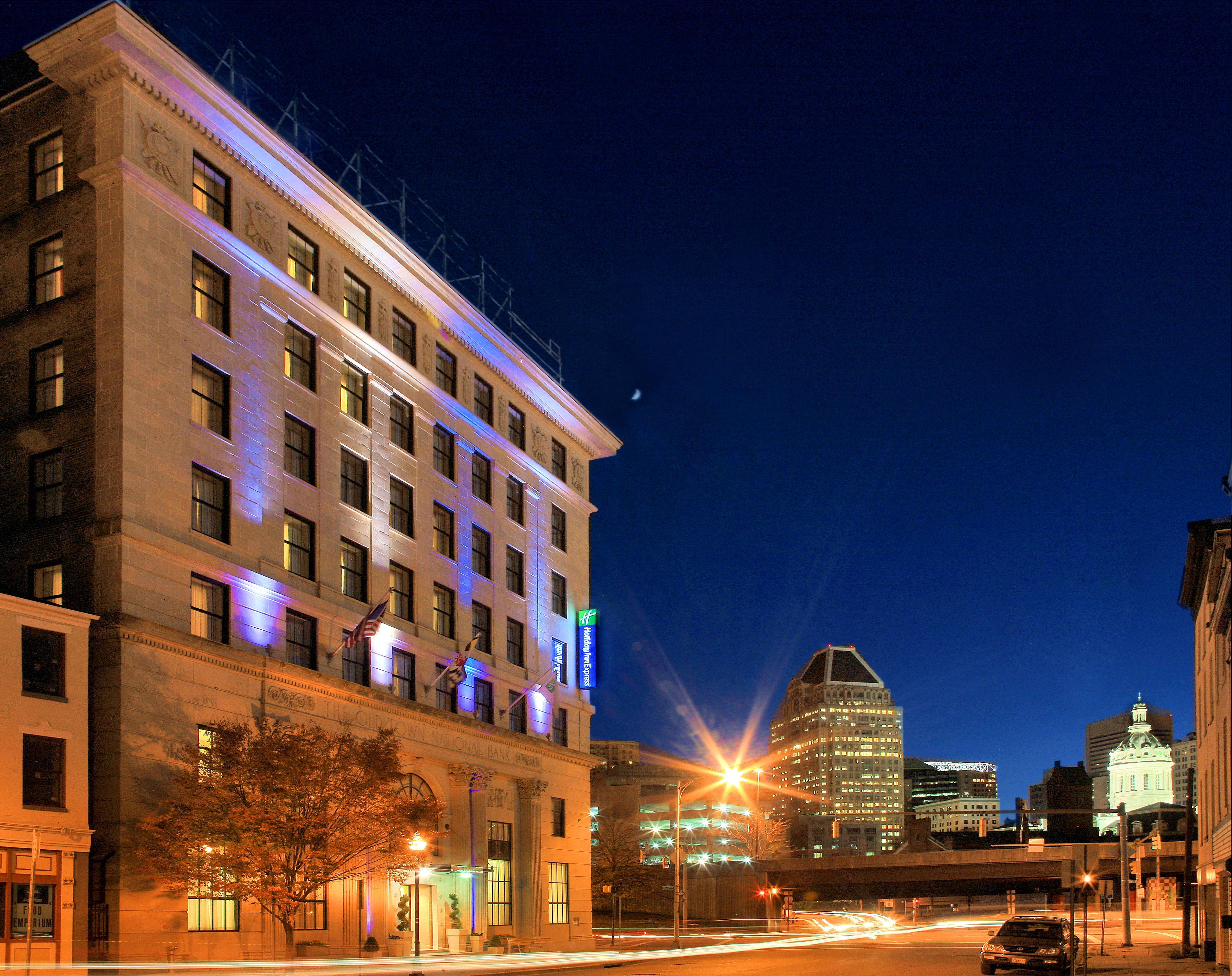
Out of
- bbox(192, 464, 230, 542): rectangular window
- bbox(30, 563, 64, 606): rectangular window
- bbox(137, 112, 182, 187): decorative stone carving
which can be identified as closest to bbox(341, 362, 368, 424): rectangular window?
bbox(192, 464, 230, 542): rectangular window

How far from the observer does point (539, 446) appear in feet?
227

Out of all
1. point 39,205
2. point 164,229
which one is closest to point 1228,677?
point 164,229

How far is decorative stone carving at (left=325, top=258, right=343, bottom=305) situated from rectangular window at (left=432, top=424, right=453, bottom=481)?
8704 mm

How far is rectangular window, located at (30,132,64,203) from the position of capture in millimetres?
43500

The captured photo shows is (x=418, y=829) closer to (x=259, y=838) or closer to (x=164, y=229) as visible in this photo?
(x=259, y=838)

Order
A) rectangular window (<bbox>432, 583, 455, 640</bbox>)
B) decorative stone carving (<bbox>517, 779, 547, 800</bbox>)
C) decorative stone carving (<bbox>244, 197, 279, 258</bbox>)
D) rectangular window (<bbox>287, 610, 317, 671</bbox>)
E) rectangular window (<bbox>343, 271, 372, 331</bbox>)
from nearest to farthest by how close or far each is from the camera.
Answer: rectangular window (<bbox>287, 610, 317, 671</bbox>)
decorative stone carving (<bbox>244, 197, 279, 258</bbox>)
rectangular window (<bbox>343, 271, 372, 331</bbox>)
rectangular window (<bbox>432, 583, 455, 640</bbox>)
decorative stone carving (<bbox>517, 779, 547, 800</bbox>)

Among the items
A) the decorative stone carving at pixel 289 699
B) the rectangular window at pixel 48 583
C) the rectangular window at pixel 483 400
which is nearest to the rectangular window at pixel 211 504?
the rectangular window at pixel 48 583

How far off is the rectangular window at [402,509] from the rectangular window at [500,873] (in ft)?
45.8

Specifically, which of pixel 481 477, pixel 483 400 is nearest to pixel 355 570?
pixel 481 477

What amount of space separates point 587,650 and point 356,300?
25.2m

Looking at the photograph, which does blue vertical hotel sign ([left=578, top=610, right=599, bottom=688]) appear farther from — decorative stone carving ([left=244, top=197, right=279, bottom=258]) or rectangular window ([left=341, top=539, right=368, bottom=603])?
decorative stone carving ([left=244, top=197, right=279, bottom=258])

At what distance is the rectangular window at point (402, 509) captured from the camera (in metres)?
54.8

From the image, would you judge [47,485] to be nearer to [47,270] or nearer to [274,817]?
[47,270]

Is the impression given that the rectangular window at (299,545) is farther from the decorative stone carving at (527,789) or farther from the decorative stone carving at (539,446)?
the decorative stone carving at (539,446)
